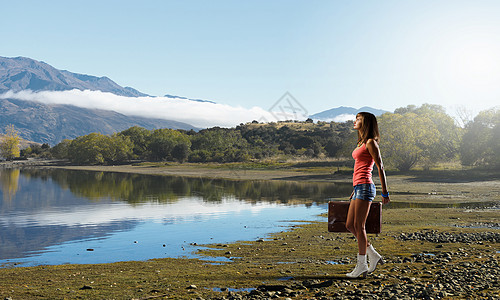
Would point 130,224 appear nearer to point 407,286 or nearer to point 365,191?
point 365,191

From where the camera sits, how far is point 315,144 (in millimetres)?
123438

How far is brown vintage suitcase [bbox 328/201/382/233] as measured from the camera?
9.16 meters

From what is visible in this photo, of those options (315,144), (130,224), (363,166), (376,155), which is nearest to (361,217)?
(363,166)

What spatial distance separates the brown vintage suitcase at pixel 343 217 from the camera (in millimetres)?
9164

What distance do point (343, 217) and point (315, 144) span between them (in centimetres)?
11534

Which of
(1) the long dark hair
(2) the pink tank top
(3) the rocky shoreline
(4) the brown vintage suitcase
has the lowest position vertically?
(3) the rocky shoreline

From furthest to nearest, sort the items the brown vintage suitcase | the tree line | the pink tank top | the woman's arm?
the tree line < the brown vintage suitcase < the pink tank top < the woman's arm

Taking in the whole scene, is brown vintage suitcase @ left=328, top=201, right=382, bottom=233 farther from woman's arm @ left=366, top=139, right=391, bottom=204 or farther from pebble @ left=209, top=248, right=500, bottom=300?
pebble @ left=209, top=248, right=500, bottom=300

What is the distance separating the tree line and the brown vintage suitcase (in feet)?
193

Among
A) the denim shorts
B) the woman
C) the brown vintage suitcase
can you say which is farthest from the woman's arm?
the brown vintage suitcase

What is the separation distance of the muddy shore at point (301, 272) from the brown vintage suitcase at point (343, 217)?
1105 millimetres

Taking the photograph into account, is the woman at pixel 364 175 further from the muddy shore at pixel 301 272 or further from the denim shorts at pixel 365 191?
the muddy shore at pixel 301 272

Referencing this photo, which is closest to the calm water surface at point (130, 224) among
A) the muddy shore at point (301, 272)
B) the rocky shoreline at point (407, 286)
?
the muddy shore at point (301, 272)

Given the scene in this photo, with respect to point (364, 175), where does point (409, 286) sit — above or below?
below
